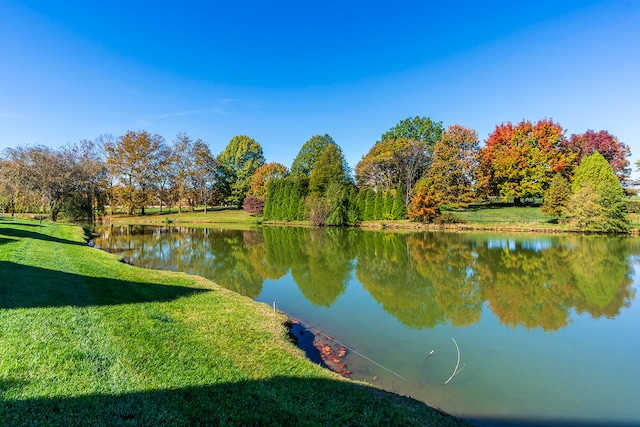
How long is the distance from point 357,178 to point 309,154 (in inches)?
408

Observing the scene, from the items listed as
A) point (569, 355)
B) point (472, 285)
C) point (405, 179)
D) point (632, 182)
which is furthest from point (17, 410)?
point (632, 182)

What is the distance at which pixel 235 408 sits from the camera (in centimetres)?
323

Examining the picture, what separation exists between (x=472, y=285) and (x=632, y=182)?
206 ft

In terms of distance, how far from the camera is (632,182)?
5397 cm

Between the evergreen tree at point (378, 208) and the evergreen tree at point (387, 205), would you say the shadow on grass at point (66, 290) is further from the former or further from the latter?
the evergreen tree at point (378, 208)

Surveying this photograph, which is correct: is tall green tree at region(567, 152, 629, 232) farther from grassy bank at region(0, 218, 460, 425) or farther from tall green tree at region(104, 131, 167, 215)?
tall green tree at region(104, 131, 167, 215)

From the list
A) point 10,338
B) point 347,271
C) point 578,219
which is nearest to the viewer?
point 10,338

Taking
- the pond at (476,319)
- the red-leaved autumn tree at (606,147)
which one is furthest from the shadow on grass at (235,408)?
the red-leaved autumn tree at (606,147)

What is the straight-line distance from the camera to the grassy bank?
3.07 m

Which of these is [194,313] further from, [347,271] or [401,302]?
[347,271]

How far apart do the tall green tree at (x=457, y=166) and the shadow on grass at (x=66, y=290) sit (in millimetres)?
37068

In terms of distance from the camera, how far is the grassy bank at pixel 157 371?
3.07 m

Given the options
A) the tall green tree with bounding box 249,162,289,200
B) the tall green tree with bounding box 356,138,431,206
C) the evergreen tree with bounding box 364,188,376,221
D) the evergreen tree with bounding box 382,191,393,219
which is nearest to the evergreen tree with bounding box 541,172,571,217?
the tall green tree with bounding box 356,138,431,206

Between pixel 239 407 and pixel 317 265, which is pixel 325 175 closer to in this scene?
pixel 317 265
